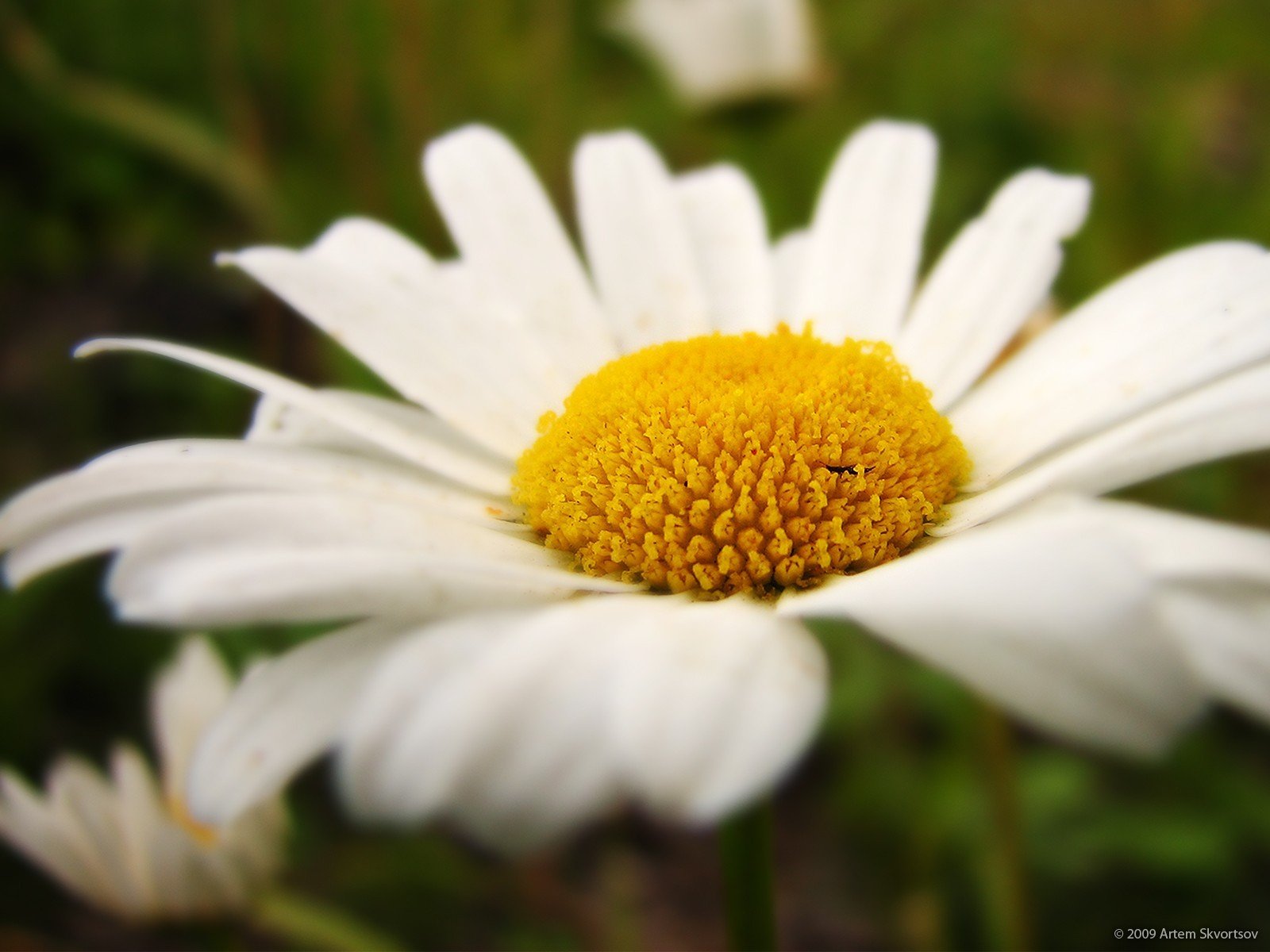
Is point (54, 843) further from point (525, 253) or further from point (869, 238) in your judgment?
point (869, 238)

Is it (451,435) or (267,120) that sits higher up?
(267,120)

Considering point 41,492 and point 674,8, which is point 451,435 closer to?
point 41,492

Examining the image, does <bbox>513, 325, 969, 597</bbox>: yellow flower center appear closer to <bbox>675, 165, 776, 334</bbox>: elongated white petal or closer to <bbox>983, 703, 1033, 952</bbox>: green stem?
<bbox>675, 165, 776, 334</bbox>: elongated white petal

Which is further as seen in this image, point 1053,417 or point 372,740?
point 1053,417

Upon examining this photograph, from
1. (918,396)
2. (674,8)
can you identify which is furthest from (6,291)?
(918,396)

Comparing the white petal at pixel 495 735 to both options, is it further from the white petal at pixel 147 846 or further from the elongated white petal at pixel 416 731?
the white petal at pixel 147 846
